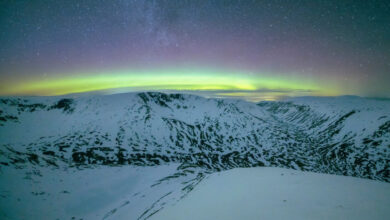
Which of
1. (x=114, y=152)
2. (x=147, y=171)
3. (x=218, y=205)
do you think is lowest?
(x=114, y=152)

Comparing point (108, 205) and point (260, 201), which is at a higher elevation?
point (260, 201)

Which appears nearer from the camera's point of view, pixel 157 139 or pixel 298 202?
pixel 298 202

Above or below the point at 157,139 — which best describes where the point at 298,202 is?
above

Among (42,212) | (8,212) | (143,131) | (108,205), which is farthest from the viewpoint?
(143,131)

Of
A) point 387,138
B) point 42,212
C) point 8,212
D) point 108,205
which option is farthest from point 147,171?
point 387,138

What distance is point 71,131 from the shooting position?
105625 millimetres

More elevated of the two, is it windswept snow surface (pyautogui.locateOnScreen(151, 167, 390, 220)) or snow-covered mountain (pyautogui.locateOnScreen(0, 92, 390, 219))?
windswept snow surface (pyautogui.locateOnScreen(151, 167, 390, 220))

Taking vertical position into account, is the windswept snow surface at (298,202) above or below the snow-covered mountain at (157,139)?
above

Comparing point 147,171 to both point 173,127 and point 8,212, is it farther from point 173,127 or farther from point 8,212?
point 173,127

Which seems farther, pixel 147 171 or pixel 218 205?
pixel 147 171

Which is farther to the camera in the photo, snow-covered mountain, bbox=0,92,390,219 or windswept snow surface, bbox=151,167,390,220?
snow-covered mountain, bbox=0,92,390,219

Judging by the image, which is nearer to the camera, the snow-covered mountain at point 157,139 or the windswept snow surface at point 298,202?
the windswept snow surface at point 298,202

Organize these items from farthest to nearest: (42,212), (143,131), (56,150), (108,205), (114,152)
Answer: (143,131), (114,152), (56,150), (108,205), (42,212)

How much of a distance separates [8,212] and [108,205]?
11.8 meters
